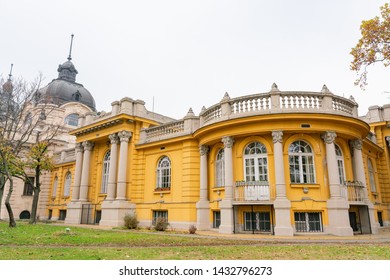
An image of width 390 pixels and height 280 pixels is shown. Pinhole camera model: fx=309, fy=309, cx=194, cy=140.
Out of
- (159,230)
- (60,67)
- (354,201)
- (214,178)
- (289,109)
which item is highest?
(60,67)

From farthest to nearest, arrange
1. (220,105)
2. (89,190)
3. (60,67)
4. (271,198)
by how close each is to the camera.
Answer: (60,67), (89,190), (220,105), (271,198)

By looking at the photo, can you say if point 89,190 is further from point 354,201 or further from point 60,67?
point 60,67

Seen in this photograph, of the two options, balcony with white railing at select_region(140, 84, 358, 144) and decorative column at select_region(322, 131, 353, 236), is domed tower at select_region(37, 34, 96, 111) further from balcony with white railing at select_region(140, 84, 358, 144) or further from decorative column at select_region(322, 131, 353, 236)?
decorative column at select_region(322, 131, 353, 236)

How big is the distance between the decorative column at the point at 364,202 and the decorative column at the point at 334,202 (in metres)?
1.85

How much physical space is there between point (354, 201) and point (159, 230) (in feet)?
33.9

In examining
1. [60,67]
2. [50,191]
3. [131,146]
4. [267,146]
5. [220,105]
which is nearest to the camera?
[267,146]

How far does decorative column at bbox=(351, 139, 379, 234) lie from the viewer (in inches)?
616

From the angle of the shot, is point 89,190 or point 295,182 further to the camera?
point 89,190

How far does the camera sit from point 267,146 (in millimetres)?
15992

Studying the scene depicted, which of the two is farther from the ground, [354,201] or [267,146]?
[267,146]

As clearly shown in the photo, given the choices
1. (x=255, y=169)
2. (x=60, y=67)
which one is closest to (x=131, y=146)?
(x=255, y=169)

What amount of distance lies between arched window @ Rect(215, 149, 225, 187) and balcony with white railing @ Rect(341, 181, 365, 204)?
6.17 metres

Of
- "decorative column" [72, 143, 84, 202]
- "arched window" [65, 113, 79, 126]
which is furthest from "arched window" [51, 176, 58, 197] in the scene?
"arched window" [65, 113, 79, 126]

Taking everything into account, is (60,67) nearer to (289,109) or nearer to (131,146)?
(131,146)
